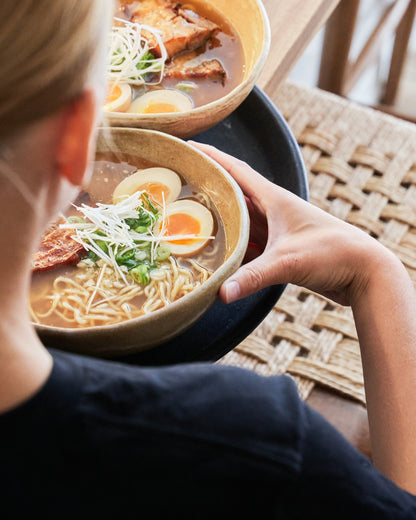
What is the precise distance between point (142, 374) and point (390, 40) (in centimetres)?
332

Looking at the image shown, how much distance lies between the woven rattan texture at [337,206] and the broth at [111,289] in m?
→ 0.33

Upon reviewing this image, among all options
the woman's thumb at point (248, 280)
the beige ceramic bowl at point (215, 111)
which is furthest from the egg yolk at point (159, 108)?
the woman's thumb at point (248, 280)

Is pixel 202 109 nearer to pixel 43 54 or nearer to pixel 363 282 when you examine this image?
pixel 363 282

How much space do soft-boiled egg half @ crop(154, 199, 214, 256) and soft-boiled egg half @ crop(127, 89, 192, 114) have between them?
0.24m

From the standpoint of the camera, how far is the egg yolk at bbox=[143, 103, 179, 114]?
4.16 ft

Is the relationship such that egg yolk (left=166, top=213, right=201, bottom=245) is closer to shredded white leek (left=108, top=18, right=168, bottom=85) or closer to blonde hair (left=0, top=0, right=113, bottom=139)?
shredded white leek (left=108, top=18, right=168, bottom=85)

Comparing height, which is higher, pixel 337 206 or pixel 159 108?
pixel 159 108

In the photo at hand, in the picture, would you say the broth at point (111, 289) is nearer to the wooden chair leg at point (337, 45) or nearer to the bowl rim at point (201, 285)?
the bowl rim at point (201, 285)

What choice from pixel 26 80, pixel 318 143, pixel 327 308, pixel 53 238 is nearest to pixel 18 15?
pixel 26 80

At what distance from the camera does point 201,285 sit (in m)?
0.86

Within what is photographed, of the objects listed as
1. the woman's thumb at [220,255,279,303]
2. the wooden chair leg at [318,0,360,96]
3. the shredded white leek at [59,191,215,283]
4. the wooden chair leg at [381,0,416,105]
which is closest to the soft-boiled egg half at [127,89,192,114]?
the shredded white leek at [59,191,215,283]

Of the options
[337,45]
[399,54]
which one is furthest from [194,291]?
[399,54]

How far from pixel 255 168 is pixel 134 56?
1.16 feet

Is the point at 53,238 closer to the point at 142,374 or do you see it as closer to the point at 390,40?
the point at 142,374
